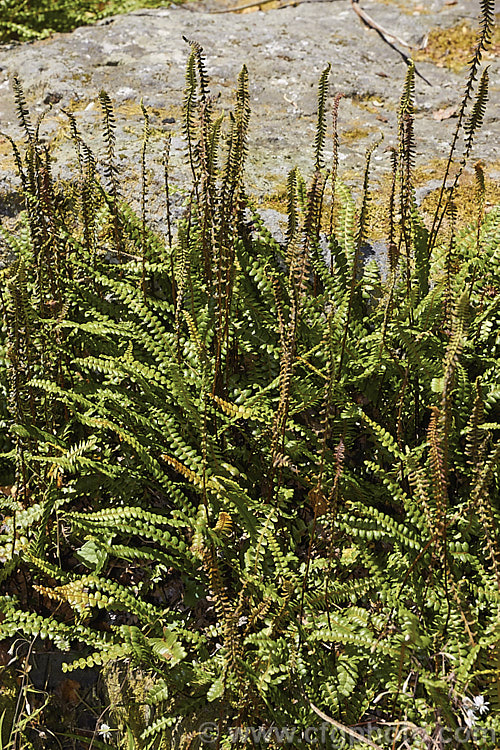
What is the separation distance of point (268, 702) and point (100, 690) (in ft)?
2.41

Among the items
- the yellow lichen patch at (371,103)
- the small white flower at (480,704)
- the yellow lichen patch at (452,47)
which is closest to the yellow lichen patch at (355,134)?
the yellow lichen patch at (371,103)

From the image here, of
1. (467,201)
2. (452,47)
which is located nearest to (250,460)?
(467,201)

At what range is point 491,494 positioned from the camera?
2811 millimetres

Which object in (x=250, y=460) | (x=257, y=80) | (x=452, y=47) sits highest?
(x=452, y=47)

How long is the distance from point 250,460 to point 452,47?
4.25 m

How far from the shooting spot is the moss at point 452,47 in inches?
217

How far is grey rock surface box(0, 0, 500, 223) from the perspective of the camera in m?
4.22

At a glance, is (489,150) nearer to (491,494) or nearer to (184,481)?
(491,494)

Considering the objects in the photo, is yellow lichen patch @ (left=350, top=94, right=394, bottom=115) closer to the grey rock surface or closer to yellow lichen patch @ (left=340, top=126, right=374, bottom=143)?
the grey rock surface

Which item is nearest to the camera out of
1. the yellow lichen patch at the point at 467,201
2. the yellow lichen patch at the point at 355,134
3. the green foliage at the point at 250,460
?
the green foliage at the point at 250,460

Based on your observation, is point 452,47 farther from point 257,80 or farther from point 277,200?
point 277,200

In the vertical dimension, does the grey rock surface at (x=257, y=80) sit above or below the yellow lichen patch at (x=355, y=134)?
above

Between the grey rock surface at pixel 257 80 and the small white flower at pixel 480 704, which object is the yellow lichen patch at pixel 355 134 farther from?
the small white flower at pixel 480 704

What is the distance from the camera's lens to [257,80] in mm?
5012
